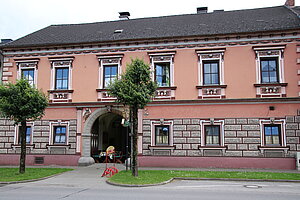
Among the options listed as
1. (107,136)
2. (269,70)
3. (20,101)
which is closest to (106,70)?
(107,136)

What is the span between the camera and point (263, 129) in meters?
17.3

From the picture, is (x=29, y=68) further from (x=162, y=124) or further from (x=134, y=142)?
(x=134, y=142)

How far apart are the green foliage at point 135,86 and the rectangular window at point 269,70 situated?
7.48 m

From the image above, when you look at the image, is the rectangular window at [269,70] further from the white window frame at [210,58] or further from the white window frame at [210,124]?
the white window frame at [210,124]

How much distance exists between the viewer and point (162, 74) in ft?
62.6

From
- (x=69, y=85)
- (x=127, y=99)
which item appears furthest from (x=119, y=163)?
(x=127, y=99)

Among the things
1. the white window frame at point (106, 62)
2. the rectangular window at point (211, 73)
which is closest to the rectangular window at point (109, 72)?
the white window frame at point (106, 62)

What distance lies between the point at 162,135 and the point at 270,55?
26.4ft

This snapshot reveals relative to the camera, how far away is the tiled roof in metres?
18.8

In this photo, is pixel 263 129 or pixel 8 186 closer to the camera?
pixel 8 186

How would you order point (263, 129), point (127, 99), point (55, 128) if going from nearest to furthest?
point (127, 99), point (263, 129), point (55, 128)

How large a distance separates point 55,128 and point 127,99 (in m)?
8.20

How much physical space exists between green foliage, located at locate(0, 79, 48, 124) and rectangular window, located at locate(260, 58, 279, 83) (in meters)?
12.8

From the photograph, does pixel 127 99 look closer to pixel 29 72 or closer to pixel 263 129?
pixel 263 129
